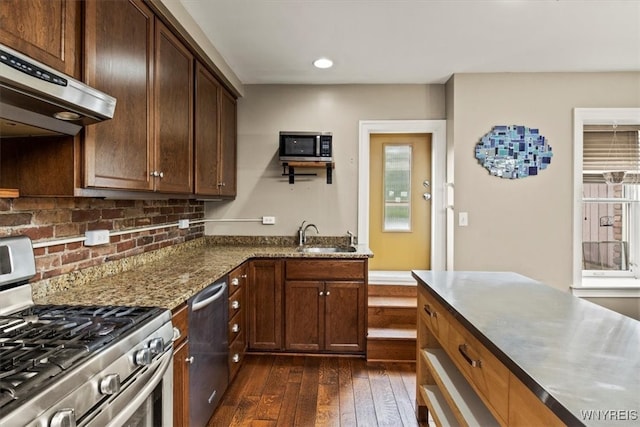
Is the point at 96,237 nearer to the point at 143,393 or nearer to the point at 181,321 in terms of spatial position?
the point at 181,321

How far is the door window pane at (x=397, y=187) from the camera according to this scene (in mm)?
3809

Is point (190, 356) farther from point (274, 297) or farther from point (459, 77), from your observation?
point (459, 77)

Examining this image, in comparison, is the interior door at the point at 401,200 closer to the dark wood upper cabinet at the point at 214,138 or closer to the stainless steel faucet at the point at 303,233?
the stainless steel faucet at the point at 303,233

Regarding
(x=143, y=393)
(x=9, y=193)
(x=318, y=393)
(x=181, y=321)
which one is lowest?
(x=318, y=393)

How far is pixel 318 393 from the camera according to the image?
7.80ft

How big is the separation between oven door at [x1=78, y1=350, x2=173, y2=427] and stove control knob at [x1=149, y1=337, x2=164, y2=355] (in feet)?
0.13

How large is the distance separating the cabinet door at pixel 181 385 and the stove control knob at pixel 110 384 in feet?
1.67

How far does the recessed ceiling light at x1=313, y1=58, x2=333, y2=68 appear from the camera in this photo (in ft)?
9.46

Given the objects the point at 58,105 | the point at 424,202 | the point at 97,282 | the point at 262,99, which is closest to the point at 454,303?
the point at 58,105

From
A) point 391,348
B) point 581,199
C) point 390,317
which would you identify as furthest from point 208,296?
point 581,199

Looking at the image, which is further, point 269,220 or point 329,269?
point 269,220

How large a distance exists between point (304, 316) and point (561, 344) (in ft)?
6.96

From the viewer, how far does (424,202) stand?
150 inches

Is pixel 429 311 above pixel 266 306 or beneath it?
above
